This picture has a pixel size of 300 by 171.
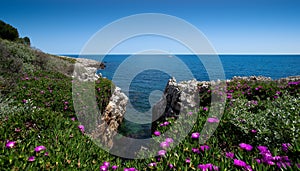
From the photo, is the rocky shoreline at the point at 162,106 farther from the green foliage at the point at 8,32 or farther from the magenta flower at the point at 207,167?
the green foliage at the point at 8,32

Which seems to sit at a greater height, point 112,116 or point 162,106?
point 162,106

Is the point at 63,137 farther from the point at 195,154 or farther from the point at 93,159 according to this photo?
the point at 195,154

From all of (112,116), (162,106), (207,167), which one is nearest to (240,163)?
(207,167)

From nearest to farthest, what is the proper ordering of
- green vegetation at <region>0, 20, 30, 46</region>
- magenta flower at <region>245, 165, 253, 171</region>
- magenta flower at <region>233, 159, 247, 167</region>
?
magenta flower at <region>245, 165, 253, 171</region>
magenta flower at <region>233, 159, 247, 167</region>
green vegetation at <region>0, 20, 30, 46</region>

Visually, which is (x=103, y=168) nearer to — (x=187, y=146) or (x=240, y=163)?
(x=187, y=146)

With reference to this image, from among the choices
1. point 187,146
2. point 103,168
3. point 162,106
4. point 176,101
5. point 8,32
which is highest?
point 8,32

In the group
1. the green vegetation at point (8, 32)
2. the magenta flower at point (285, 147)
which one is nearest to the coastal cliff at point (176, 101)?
the magenta flower at point (285, 147)

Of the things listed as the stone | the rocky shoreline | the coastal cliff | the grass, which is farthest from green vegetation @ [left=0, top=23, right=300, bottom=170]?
the stone

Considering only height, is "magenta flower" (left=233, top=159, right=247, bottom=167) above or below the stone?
above

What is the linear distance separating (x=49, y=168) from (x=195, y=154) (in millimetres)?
2293

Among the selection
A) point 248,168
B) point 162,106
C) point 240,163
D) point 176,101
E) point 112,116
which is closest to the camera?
point 248,168

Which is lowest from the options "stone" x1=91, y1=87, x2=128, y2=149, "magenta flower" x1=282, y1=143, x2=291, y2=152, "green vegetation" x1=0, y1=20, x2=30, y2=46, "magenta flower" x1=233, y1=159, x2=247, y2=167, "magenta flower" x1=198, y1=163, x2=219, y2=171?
"stone" x1=91, y1=87, x2=128, y2=149

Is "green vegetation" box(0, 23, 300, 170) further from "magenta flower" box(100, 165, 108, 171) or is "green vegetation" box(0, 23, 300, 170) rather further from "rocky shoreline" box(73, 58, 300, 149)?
"rocky shoreline" box(73, 58, 300, 149)

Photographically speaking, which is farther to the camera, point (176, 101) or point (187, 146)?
point (176, 101)
